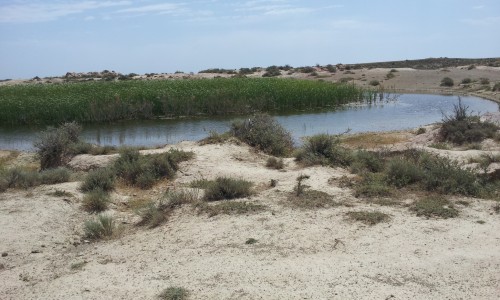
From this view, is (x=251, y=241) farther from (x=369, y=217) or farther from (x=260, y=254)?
(x=369, y=217)

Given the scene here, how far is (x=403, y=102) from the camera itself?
119 feet

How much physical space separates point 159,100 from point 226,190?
2021 cm

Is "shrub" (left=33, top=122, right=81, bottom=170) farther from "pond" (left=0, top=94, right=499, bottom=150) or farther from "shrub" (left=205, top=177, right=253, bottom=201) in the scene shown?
"shrub" (left=205, top=177, right=253, bottom=201)

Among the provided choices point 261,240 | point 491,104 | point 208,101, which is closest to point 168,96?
point 208,101

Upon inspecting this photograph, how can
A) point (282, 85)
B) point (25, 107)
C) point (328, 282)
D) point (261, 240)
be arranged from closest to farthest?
point (328, 282)
point (261, 240)
point (25, 107)
point (282, 85)

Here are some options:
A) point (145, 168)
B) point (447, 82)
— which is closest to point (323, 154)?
point (145, 168)

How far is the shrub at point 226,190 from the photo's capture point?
10812 mm

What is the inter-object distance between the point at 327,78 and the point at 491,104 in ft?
83.0

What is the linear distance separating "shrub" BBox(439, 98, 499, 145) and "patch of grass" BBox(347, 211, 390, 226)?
9.52 metres

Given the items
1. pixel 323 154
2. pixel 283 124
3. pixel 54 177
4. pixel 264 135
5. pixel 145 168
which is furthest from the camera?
pixel 283 124

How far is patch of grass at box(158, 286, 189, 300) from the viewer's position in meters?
6.42

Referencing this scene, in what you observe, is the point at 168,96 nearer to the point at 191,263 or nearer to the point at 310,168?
the point at 310,168

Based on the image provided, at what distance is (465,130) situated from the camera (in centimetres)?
1780

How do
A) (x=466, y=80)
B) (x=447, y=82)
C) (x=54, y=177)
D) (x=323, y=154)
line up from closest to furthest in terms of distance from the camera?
(x=54, y=177) → (x=323, y=154) → (x=447, y=82) → (x=466, y=80)
